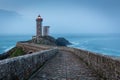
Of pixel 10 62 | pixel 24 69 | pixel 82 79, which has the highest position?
pixel 10 62

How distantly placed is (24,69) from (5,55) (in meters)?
57.7

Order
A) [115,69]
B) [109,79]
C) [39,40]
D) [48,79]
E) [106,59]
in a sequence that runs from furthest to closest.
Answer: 1. [39,40]
2. [48,79]
3. [106,59]
4. [109,79]
5. [115,69]

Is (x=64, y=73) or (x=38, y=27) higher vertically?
(x=38, y=27)

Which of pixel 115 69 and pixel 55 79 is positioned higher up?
pixel 115 69

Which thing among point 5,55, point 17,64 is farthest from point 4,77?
point 5,55

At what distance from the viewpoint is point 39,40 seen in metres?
78.9

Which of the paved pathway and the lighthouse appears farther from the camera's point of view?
the lighthouse

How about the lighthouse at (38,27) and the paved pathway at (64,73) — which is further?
the lighthouse at (38,27)

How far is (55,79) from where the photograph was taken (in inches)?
323

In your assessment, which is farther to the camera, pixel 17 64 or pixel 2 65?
pixel 17 64

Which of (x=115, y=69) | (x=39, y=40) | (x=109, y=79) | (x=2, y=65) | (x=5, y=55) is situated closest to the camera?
(x=2, y=65)

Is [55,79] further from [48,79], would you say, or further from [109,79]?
[109,79]

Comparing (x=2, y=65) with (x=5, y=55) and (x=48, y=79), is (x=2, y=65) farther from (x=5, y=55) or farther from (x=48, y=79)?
(x=5, y=55)

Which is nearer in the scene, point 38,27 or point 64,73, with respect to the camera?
point 64,73
